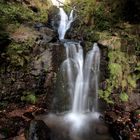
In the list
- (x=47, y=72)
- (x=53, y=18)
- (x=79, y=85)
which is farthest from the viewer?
(x=53, y=18)

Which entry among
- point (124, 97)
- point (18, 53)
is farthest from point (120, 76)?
point (18, 53)

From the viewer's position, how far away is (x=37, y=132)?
730 centimetres

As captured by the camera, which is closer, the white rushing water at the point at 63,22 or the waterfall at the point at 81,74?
the waterfall at the point at 81,74

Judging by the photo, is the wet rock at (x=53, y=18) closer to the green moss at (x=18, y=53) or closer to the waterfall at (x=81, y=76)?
the waterfall at (x=81, y=76)

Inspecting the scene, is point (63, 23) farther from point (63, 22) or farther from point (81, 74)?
point (81, 74)

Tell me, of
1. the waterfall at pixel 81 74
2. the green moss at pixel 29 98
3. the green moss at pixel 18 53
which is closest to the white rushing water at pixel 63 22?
the waterfall at pixel 81 74

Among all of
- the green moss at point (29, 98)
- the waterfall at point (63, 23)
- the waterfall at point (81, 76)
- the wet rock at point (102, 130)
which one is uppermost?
the waterfall at point (63, 23)

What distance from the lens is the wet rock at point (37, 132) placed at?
7.25 meters

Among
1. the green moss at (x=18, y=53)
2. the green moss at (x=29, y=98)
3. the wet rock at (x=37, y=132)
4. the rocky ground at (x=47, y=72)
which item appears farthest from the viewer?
the green moss at (x=29, y=98)

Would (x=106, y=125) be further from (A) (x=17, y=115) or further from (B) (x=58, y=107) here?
(A) (x=17, y=115)

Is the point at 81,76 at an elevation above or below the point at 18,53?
below

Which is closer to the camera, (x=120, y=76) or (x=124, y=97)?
(x=124, y=97)

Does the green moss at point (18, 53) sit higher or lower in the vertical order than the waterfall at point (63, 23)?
lower

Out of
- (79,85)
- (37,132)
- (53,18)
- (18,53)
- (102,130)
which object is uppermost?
(53,18)
